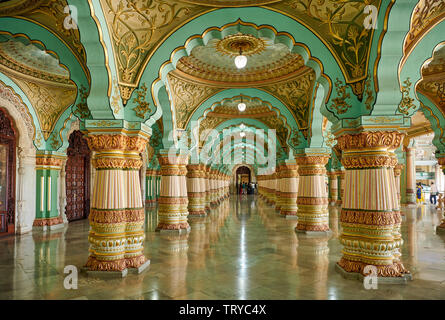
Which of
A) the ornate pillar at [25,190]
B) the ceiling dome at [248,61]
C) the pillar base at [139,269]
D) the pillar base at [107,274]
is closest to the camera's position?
the pillar base at [107,274]

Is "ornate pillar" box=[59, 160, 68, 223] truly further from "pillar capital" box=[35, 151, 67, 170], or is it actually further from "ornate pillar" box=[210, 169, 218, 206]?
"ornate pillar" box=[210, 169, 218, 206]

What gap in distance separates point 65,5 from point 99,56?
0.97m

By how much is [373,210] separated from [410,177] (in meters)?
18.8

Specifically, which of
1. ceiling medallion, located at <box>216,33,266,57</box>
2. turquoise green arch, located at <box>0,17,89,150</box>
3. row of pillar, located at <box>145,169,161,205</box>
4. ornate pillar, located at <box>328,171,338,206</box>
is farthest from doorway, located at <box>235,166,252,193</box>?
turquoise green arch, located at <box>0,17,89,150</box>

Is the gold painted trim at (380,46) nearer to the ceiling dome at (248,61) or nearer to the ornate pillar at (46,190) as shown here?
the ceiling dome at (248,61)

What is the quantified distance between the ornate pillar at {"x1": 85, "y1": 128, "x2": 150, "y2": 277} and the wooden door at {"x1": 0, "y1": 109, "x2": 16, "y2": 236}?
6.06 metres

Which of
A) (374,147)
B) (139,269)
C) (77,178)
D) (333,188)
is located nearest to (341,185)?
(333,188)

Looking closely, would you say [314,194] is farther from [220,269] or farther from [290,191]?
[220,269]

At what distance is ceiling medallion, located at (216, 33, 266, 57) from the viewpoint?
6981 mm

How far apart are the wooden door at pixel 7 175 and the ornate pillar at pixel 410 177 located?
22.4 m

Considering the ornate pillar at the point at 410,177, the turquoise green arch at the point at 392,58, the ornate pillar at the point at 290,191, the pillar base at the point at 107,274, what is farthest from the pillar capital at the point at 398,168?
the pillar base at the point at 107,274

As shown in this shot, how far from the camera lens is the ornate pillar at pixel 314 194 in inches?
352
